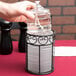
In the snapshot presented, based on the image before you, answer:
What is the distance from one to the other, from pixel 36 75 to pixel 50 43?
0.16 meters

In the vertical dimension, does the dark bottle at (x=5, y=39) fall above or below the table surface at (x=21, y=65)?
above

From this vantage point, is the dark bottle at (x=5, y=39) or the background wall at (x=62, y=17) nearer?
the dark bottle at (x=5, y=39)

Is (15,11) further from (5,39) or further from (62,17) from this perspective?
(62,17)

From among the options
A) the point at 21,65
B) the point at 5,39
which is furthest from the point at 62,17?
the point at 21,65

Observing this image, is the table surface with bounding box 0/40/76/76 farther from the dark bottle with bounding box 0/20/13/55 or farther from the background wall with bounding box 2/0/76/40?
the background wall with bounding box 2/0/76/40

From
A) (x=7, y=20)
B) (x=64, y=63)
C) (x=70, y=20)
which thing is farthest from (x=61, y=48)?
(x=70, y=20)

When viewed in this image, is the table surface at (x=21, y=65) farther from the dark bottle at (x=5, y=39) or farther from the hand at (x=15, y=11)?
the hand at (x=15, y=11)

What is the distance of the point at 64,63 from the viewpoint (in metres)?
1.19

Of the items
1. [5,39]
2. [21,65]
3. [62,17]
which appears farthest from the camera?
[62,17]

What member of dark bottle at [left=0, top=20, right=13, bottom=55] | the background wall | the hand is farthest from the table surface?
the background wall

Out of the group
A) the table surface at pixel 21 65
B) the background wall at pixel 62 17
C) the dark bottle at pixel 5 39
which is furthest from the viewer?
the background wall at pixel 62 17

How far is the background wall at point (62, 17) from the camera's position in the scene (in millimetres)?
2256

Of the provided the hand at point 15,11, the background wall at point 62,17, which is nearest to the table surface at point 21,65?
the hand at point 15,11

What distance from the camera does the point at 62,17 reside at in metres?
2.29
